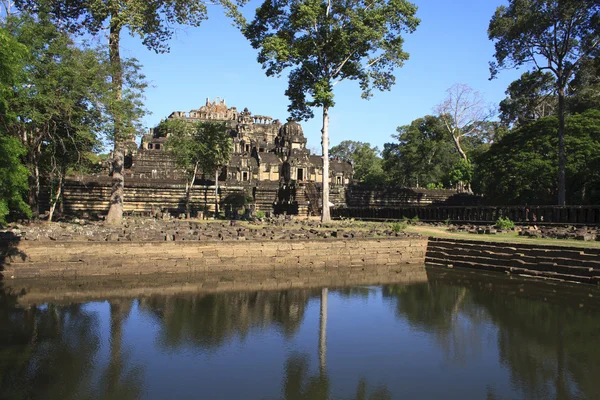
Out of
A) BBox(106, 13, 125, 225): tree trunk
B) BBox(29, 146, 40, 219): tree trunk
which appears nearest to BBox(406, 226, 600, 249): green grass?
BBox(106, 13, 125, 225): tree trunk

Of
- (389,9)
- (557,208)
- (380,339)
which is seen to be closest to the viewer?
(380,339)

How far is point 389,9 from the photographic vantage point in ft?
80.4

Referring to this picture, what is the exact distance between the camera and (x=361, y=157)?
89.4 m

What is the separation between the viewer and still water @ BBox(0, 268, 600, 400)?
6469mm

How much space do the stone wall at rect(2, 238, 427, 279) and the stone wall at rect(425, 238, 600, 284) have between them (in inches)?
42.0

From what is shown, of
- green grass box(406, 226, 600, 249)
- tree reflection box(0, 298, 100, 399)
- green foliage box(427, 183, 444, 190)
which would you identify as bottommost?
tree reflection box(0, 298, 100, 399)

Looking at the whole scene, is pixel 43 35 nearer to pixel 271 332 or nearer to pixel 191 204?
pixel 271 332

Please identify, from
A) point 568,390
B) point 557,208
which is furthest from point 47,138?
point 557,208

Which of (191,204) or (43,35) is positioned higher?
(43,35)

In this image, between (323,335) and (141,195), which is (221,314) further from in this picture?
(141,195)

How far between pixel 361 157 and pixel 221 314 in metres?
80.9

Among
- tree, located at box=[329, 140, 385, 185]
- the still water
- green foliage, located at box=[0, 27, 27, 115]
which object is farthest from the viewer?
tree, located at box=[329, 140, 385, 185]

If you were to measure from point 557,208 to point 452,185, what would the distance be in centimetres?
3698

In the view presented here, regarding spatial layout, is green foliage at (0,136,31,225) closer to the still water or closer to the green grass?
the still water
